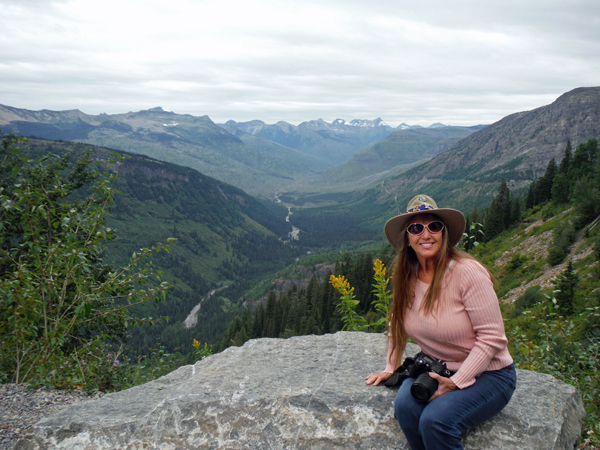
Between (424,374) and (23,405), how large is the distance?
19.2ft

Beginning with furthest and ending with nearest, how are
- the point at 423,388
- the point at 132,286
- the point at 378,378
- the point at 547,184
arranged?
the point at 547,184 < the point at 132,286 < the point at 378,378 < the point at 423,388

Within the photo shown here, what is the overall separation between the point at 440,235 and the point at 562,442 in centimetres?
279

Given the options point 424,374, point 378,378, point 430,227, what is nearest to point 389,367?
point 378,378

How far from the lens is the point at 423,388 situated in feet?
12.4

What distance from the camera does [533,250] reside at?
35.6 metres

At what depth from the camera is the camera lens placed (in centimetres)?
379

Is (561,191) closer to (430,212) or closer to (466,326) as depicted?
(430,212)

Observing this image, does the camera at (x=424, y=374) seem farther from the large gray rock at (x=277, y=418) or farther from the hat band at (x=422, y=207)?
the hat band at (x=422, y=207)

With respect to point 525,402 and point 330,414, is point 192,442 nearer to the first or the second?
point 330,414

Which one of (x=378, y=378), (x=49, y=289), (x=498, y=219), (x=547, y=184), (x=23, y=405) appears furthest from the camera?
(x=547, y=184)

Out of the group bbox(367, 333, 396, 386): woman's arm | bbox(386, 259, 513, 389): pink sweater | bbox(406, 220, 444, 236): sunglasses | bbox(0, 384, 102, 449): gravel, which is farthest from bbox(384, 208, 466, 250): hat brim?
bbox(0, 384, 102, 449): gravel

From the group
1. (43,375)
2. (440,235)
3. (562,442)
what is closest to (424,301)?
(440,235)

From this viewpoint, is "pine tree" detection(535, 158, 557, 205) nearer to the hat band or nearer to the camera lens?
the hat band

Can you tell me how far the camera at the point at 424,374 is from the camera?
3797 millimetres
